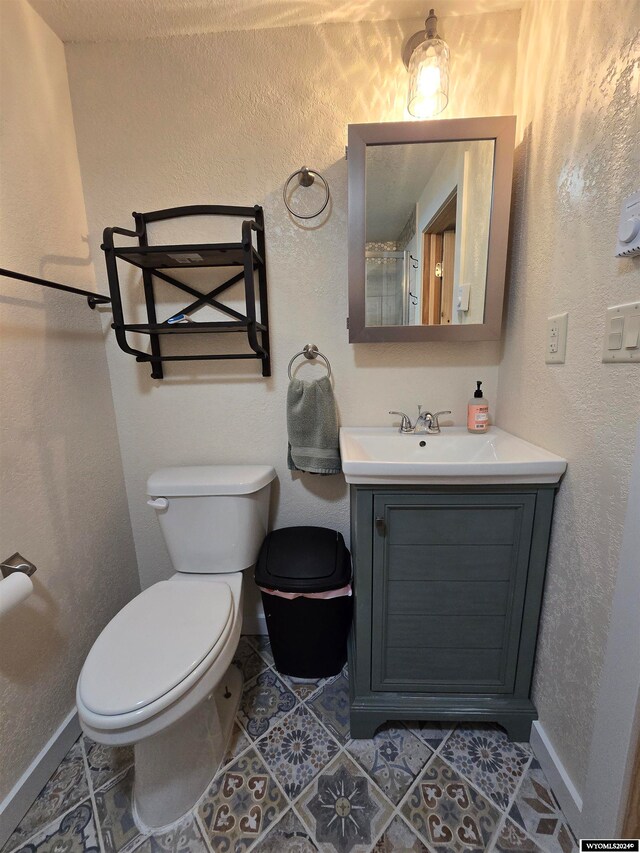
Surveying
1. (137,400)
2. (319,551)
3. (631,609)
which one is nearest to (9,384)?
(137,400)

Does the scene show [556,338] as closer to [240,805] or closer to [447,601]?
[447,601]

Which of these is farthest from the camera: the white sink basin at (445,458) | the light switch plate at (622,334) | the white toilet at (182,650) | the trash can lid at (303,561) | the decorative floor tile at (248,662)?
the decorative floor tile at (248,662)

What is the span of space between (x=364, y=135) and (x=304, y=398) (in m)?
0.86

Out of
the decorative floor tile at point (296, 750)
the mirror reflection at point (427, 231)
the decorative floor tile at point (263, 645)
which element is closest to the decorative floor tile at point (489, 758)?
the decorative floor tile at point (296, 750)

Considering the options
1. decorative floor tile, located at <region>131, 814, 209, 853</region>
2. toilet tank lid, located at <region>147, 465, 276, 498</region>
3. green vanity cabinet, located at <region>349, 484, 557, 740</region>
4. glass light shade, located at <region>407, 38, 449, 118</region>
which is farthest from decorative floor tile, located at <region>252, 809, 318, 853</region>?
glass light shade, located at <region>407, 38, 449, 118</region>

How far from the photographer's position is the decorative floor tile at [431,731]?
106 cm

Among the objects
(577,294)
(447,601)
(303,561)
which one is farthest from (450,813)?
(577,294)

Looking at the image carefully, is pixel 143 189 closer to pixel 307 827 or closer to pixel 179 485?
pixel 179 485

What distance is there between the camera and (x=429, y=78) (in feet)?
3.38

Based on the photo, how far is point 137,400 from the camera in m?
1.33

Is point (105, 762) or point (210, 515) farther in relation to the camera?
point (210, 515)

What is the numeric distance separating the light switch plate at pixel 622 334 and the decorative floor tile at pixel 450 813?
1.19m

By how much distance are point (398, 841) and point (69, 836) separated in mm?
845

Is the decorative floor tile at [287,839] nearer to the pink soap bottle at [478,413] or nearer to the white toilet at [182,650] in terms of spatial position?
the white toilet at [182,650]
